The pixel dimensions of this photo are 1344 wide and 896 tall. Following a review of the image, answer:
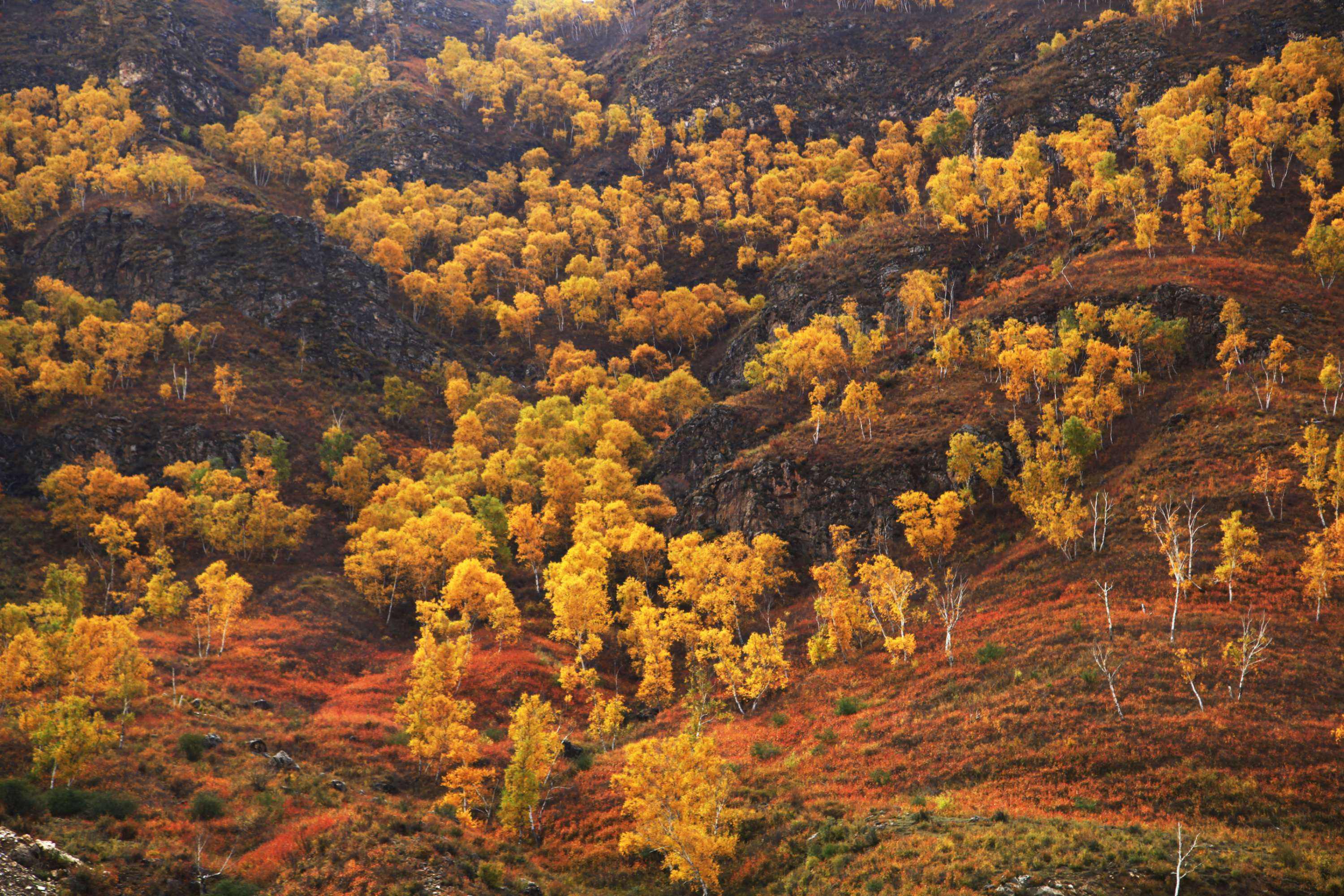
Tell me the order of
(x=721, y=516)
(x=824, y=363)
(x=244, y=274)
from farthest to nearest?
(x=244, y=274)
(x=824, y=363)
(x=721, y=516)

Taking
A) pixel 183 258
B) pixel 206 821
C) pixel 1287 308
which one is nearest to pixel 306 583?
pixel 206 821

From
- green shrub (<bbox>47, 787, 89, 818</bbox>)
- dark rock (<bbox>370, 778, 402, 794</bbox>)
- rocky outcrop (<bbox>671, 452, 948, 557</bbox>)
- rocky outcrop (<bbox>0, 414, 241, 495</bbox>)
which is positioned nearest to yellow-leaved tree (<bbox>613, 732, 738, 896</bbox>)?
dark rock (<bbox>370, 778, 402, 794</bbox>)

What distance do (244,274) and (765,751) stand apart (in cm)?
14010

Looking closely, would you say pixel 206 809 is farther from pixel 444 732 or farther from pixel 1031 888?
pixel 1031 888

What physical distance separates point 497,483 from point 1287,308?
320 feet

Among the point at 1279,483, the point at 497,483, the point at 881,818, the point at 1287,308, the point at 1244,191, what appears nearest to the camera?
the point at 881,818

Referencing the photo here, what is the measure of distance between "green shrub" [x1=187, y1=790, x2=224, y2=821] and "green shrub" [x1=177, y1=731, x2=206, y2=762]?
8.30 meters

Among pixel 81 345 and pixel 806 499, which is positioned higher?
pixel 81 345

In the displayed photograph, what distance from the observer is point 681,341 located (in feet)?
527

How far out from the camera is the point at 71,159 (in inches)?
6230

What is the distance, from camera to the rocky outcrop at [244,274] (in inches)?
5576

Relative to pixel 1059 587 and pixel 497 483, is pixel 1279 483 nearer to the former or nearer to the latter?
pixel 1059 587

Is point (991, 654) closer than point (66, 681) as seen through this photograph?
No

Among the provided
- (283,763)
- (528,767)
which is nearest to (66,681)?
(283,763)
